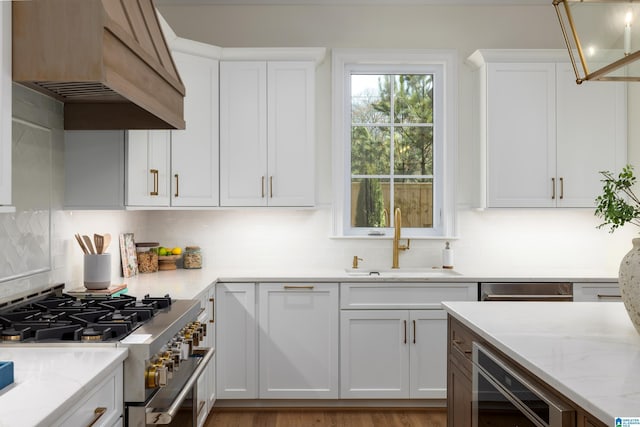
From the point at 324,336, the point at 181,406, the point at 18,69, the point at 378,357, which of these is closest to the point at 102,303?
the point at 181,406

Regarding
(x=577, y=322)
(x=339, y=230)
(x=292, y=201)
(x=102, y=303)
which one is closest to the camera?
(x=577, y=322)

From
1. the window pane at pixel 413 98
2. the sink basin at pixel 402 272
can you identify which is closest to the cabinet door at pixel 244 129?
the sink basin at pixel 402 272

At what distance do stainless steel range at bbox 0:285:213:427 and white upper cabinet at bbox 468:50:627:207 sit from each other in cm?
242

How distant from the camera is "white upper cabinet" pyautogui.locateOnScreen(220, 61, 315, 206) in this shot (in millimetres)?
3693

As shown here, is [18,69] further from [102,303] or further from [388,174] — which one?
[388,174]

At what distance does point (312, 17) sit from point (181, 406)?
305 centimetres

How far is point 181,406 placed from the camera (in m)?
2.05

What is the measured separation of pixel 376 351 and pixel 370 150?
60.9 inches

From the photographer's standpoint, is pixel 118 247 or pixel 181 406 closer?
pixel 181 406

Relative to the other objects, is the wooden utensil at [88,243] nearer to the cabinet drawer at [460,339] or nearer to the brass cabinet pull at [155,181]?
the brass cabinet pull at [155,181]

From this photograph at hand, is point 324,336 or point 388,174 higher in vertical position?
point 388,174

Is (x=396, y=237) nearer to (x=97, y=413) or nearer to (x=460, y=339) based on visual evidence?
(x=460, y=339)

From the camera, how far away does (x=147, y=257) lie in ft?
12.1

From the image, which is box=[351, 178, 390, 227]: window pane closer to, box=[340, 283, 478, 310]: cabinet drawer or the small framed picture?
box=[340, 283, 478, 310]: cabinet drawer
